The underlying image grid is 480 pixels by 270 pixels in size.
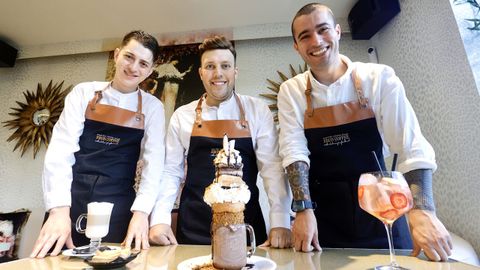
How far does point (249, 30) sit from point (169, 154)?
2035 millimetres

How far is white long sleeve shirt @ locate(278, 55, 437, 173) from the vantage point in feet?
3.37

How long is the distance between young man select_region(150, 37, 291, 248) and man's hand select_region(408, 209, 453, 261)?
1.64 feet

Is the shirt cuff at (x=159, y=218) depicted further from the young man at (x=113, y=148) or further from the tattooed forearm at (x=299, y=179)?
the tattooed forearm at (x=299, y=179)

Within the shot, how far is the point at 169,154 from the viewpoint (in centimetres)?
155

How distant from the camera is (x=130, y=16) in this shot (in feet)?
9.37

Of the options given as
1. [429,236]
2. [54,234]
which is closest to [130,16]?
[54,234]

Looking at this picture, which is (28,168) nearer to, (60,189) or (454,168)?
(60,189)

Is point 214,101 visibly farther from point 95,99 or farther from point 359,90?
point 359,90

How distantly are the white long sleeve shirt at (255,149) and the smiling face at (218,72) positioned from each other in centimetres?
8

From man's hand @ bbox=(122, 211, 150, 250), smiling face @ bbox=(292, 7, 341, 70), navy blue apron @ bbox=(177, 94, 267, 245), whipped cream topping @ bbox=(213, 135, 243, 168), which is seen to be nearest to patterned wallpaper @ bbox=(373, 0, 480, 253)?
smiling face @ bbox=(292, 7, 341, 70)

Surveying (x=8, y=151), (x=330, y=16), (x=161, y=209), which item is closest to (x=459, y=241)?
(x=330, y=16)

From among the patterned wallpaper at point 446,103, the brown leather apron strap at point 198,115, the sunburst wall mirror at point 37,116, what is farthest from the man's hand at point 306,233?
the sunburst wall mirror at point 37,116

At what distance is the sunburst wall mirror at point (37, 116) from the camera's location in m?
3.18

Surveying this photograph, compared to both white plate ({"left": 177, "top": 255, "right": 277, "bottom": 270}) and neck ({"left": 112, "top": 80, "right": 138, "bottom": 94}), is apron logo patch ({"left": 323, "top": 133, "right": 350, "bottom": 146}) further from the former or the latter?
neck ({"left": 112, "top": 80, "right": 138, "bottom": 94})
